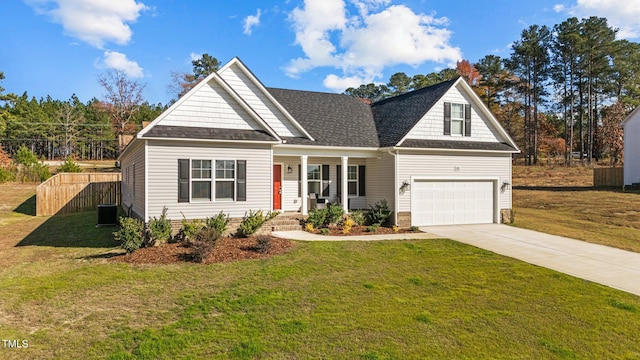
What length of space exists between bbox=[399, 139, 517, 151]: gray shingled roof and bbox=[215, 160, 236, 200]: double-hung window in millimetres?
6913

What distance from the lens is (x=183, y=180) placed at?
1200 cm

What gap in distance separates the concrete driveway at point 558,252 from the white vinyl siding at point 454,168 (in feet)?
5.32

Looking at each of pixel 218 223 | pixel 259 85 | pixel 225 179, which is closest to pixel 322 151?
pixel 259 85

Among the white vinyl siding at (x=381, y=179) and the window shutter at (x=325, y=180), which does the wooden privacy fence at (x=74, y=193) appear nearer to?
the window shutter at (x=325, y=180)

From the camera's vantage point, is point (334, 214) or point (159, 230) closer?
point (159, 230)

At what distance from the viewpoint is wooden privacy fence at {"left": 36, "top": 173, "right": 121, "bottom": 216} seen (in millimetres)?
19969

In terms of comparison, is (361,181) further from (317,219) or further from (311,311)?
(311,311)

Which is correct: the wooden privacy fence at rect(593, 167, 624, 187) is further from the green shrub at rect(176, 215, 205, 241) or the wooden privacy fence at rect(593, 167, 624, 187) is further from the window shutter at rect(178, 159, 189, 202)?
the window shutter at rect(178, 159, 189, 202)

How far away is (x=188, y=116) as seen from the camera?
41.0 feet

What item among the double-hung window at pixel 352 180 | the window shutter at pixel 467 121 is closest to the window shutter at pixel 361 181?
the double-hung window at pixel 352 180

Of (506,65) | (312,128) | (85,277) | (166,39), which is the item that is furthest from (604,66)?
(85,277)

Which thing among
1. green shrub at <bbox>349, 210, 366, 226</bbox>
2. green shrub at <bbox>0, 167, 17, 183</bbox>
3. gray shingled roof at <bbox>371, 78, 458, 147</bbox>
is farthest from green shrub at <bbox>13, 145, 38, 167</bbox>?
green shrub at <bbox>349, 210, 366, 226</bbox>

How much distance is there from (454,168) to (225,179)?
32.1ft

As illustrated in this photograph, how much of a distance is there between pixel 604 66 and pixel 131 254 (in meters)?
48.6
